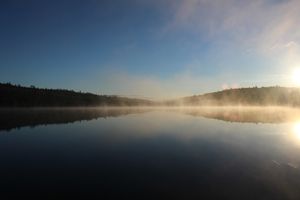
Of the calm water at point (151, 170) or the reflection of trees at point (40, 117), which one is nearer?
the calm water at point (151, 170)

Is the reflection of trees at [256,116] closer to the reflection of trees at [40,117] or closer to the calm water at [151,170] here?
the reflection of trees at [40,117]

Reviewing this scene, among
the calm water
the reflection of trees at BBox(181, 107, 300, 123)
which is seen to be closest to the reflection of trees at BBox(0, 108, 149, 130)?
the calm water

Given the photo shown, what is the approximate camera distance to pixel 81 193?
539 inches

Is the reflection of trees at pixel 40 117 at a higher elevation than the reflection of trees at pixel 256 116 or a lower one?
higher

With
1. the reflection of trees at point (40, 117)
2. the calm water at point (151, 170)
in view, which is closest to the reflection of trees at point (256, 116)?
the reflection of trees at point (40, 117)

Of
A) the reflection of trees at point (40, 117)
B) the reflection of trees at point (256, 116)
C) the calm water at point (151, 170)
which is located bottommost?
the calm water at point (151, 170)

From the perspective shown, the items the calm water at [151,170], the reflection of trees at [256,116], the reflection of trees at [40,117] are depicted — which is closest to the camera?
the calm water at [151,170]

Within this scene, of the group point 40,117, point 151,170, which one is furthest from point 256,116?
point 151,170

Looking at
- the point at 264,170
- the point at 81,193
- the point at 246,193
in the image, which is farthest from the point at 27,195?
the point at 264,170

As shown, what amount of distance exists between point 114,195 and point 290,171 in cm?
1146

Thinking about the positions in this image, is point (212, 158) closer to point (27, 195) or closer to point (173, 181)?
point (173, 181)

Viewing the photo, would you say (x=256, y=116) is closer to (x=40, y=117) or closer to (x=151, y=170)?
(x=40, y=117)

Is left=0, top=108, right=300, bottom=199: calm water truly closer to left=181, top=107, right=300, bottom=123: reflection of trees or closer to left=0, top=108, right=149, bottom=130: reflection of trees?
left=0, top=108, right=149, bottom=130: reflection of trees

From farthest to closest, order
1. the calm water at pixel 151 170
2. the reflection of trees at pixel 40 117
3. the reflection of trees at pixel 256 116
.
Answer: the reflection of trees at pixel 256 116 → the reflection of trees at pixel 40 117 → the calm water at pixel 151 170
